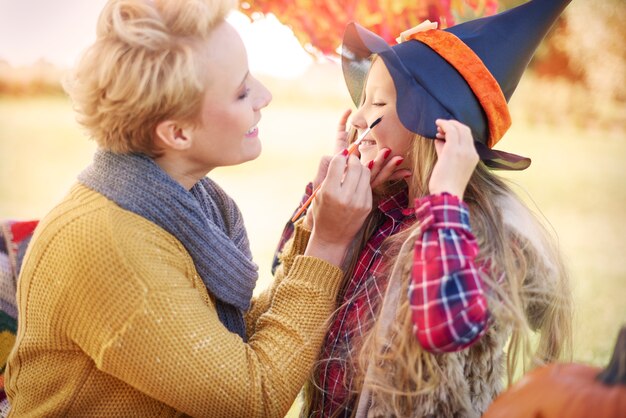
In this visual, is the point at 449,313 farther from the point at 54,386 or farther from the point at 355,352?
the point at 54,386

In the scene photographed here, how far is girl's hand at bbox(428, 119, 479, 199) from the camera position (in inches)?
49.4

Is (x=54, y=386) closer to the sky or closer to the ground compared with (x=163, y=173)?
closer to the ground

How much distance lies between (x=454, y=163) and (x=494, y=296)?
28 centimetres

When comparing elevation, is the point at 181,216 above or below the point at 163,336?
above

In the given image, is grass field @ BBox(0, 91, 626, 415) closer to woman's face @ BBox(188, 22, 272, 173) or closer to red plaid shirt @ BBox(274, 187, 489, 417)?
woman's face @ BBox(188, 22, 272, 173)

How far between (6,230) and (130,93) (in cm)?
82

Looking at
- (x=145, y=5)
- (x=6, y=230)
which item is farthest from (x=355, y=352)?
(x=6, y=230)

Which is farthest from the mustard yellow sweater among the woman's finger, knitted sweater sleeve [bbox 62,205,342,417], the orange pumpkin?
the woman's finger

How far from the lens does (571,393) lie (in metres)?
1.02

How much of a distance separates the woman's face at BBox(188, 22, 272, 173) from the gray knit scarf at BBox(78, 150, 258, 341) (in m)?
0.11

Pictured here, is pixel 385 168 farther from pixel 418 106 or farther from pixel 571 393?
pixel 571 393

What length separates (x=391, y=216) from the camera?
1.61m

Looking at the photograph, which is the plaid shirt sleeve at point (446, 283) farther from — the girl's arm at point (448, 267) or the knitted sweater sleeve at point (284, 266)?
the knitted sweater sleeve at point (284, 266)

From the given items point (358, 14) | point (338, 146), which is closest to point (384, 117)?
point (338, 146)
